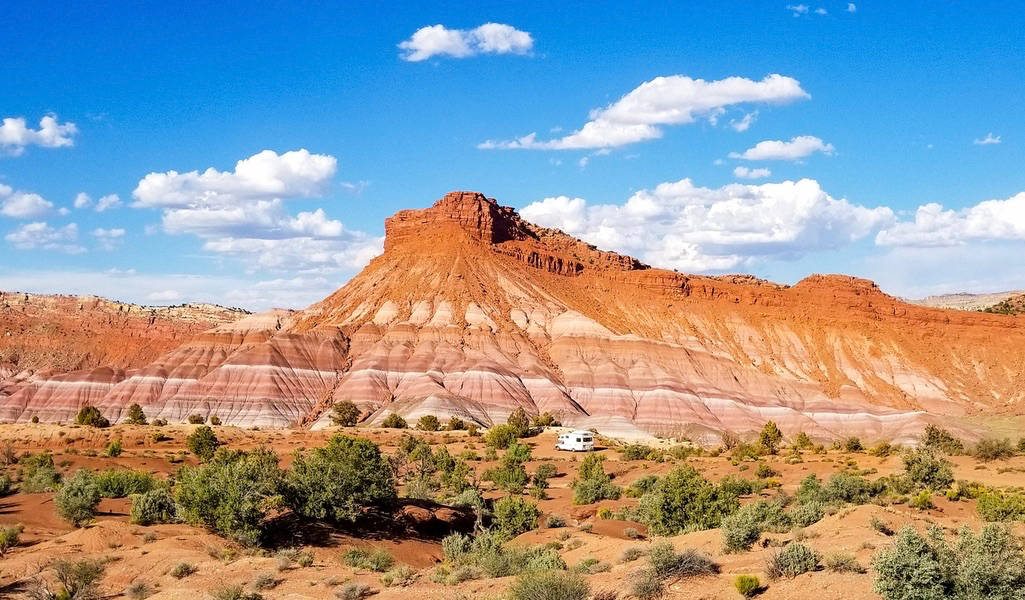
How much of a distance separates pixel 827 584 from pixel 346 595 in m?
11.3

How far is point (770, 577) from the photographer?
64.8ft

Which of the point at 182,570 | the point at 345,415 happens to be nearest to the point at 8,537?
the point at 182,570

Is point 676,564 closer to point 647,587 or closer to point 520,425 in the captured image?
point 647,587

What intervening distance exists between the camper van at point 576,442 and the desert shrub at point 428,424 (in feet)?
57.5

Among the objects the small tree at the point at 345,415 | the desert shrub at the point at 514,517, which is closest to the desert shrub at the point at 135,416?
the small tree at the point at 345,415

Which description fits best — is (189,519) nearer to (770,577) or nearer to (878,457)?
(770,577)

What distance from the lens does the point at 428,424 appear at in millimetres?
88938

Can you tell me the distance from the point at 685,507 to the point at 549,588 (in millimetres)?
16456

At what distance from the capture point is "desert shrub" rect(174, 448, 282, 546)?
2994 centimetres

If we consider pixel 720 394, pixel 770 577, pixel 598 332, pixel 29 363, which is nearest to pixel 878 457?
pixel 770 577

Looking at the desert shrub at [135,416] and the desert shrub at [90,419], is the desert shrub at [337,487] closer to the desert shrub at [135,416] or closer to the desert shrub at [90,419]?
the desert shrub at [90,419]

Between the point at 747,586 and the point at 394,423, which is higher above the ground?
the point at 747,586

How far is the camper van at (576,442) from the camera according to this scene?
74.3 meters

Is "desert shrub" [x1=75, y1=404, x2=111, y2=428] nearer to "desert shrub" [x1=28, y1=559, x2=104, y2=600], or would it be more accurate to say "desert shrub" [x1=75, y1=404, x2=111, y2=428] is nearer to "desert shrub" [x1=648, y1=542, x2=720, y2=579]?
"desert shrub" [x1=28, y1=559, x2=104, y2=600]
